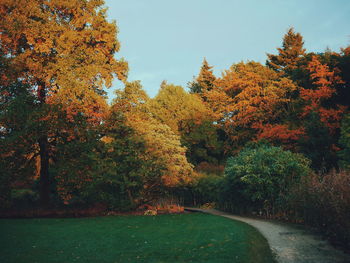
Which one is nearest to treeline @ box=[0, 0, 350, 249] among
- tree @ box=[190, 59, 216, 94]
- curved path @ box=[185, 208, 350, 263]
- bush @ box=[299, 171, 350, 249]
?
bush @ box=[299, 171, 350, 249]

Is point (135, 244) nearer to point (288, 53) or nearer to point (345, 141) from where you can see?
point (345, 141)

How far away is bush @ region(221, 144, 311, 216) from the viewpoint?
13914 millimetres

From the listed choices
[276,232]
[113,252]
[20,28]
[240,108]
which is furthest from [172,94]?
[113,252]

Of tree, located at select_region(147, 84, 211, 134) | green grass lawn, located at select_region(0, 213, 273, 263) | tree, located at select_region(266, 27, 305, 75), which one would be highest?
tree, located at select_region(266, 27, 305, 75)

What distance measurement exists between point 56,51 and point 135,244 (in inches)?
515

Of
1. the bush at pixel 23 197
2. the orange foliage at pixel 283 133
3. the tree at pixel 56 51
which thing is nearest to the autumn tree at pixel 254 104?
the orange foliage at pixel 283 133

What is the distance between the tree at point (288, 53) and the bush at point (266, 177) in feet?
75.2

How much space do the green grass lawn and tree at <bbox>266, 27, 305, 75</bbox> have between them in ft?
95.3

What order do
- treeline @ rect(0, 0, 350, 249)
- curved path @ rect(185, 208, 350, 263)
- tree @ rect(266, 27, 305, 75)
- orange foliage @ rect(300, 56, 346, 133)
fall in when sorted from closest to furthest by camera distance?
curved path @ rect(185, 208, 350, 263)
treeline @ rect(0, 0, 350, 249)
orange foliage @ rect(300, 56, 346, 133)
tree @ rect(266, 27, 305, 75)

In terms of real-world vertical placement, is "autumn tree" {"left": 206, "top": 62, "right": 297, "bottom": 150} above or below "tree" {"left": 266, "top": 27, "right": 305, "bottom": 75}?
below

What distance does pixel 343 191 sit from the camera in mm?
7945

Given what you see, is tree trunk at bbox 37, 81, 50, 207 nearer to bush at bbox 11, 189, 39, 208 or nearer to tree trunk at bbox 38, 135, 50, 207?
tree trunk at bbox 38, 135, 50, 207

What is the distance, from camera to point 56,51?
17.5 metres

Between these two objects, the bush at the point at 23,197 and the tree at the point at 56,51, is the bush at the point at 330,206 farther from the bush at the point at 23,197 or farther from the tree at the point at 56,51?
the bush at the point at 23,197
